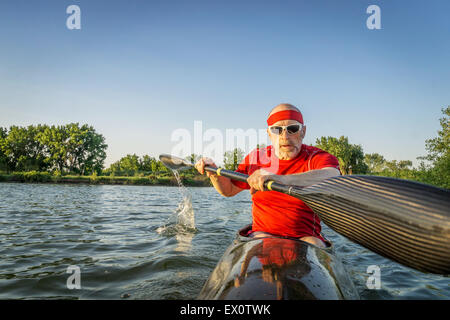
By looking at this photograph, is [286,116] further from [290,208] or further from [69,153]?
[69,153]

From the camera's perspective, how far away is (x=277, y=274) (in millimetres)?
1731

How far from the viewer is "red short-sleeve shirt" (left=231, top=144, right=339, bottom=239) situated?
2971mm

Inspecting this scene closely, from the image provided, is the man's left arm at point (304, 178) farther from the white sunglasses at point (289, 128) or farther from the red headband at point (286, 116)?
the red headband at point (286, 116)

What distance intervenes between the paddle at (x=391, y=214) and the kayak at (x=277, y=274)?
0.40 m

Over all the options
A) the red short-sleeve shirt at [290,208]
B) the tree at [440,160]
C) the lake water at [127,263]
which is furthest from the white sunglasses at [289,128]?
the tree at [440,160]

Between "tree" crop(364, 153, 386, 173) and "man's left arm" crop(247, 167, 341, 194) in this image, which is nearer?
"man's left arm" crop(247, 167, 341, 194)

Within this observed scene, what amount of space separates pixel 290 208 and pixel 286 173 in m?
0.49

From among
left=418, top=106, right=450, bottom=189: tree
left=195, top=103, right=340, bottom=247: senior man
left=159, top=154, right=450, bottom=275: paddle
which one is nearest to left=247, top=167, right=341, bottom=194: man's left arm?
left=195, top=103, right=340, bottom=247: senior man

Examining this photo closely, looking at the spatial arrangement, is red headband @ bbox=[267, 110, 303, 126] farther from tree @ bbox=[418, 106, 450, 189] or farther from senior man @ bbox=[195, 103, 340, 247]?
tree @ bbox=[418, 106, 450, 189]

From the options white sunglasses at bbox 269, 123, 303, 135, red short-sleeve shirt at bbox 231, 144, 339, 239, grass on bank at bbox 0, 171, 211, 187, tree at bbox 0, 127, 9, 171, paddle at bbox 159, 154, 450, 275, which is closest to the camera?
paddle at bbox 159, 154, 450, 275

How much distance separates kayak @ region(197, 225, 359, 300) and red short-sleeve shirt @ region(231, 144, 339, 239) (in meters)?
0.63

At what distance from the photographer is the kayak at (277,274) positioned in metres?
1.58

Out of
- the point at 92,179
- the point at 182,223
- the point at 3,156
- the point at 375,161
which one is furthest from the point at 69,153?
the point at 375,161

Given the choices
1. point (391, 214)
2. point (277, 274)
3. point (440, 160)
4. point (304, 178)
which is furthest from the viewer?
point (440, 160)
